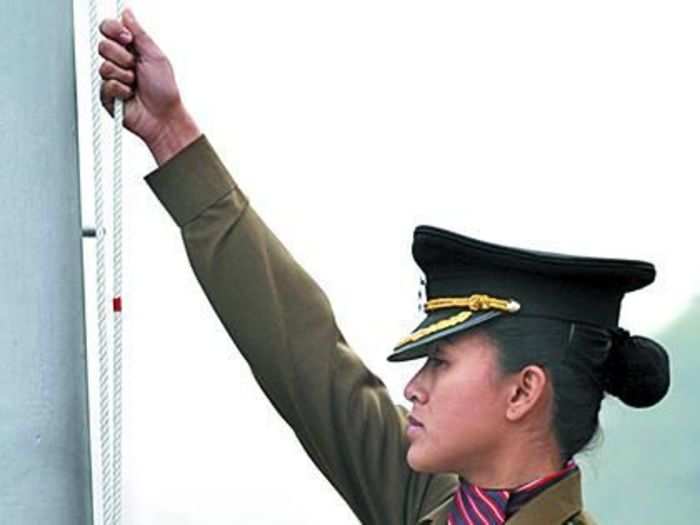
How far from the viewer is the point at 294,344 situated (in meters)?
1.24

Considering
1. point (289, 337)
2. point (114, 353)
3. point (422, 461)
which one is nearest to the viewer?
point (114, 353)

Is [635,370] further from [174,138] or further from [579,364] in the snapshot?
[174,138]

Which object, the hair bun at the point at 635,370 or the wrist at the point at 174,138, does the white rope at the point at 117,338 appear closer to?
the wrist at the point at 174,138

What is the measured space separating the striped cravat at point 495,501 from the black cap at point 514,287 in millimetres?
126

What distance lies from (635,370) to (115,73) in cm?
48

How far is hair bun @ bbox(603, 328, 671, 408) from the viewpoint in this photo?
1167 millimetres

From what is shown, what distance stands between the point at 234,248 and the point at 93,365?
0.51ft

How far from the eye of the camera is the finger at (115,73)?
3.51 ft

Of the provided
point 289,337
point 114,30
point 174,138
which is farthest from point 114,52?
point 289,337

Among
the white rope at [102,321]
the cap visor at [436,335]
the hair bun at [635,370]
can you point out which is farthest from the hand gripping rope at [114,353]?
the hair bun at [635,370]

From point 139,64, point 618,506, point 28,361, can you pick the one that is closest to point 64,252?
point 28,361

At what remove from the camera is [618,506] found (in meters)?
1.61

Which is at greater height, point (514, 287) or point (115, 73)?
point (115, 73)

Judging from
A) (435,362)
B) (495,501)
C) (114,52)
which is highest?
(114,52)
